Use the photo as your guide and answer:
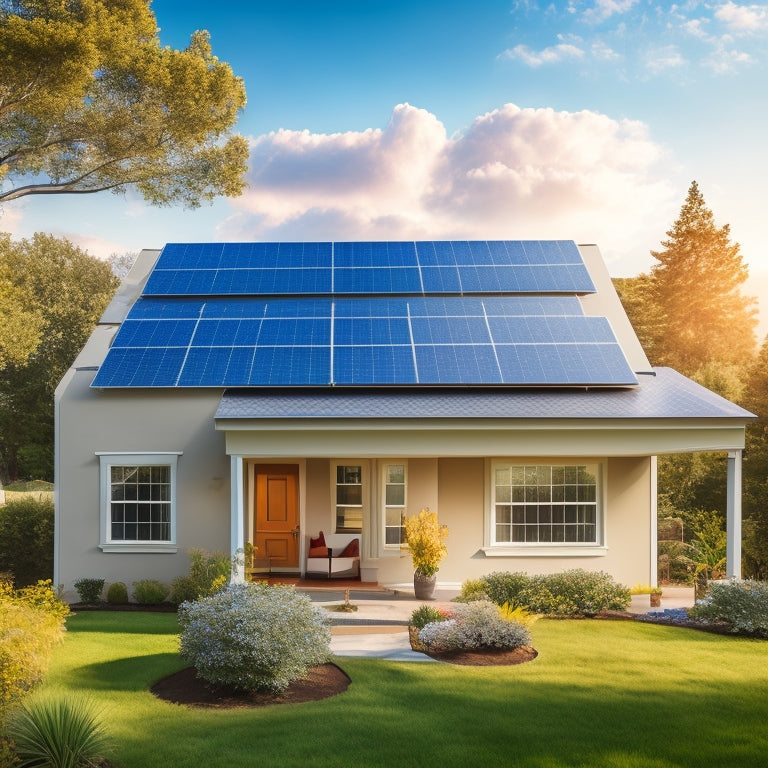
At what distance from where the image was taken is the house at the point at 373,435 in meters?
13.4

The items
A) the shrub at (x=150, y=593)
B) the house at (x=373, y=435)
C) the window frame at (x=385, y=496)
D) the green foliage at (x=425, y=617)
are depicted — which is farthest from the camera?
the window frame at (x=385, y=496)

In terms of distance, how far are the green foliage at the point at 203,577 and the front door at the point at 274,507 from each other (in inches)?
92.7

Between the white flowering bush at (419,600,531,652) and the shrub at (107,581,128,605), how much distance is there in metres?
6.49

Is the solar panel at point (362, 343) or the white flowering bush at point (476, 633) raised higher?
the solar panel at point (362, 343)

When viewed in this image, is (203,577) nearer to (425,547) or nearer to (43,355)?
(425,547)

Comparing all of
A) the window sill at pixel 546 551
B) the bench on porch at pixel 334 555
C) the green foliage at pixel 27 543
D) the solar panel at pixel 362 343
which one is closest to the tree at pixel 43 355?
the green foliage at pixel 27 543

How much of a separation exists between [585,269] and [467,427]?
6.95 m

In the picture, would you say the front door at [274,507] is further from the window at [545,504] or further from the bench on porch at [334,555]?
the window at [545,504]

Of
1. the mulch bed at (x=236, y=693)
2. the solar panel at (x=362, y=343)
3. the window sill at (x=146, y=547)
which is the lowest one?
the mulch bed at (x=236, y=693)

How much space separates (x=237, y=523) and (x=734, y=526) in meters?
8.32

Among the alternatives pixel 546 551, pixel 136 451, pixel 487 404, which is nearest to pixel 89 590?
pixel 136 451

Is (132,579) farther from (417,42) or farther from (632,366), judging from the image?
(417,42)

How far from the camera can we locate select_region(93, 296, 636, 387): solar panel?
14727 millimetres

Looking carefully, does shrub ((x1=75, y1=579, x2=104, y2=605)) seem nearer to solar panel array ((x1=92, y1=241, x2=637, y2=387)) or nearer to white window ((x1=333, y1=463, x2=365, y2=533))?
solar panel array ((x1=92, y1=241, x2=637, y2=387))
